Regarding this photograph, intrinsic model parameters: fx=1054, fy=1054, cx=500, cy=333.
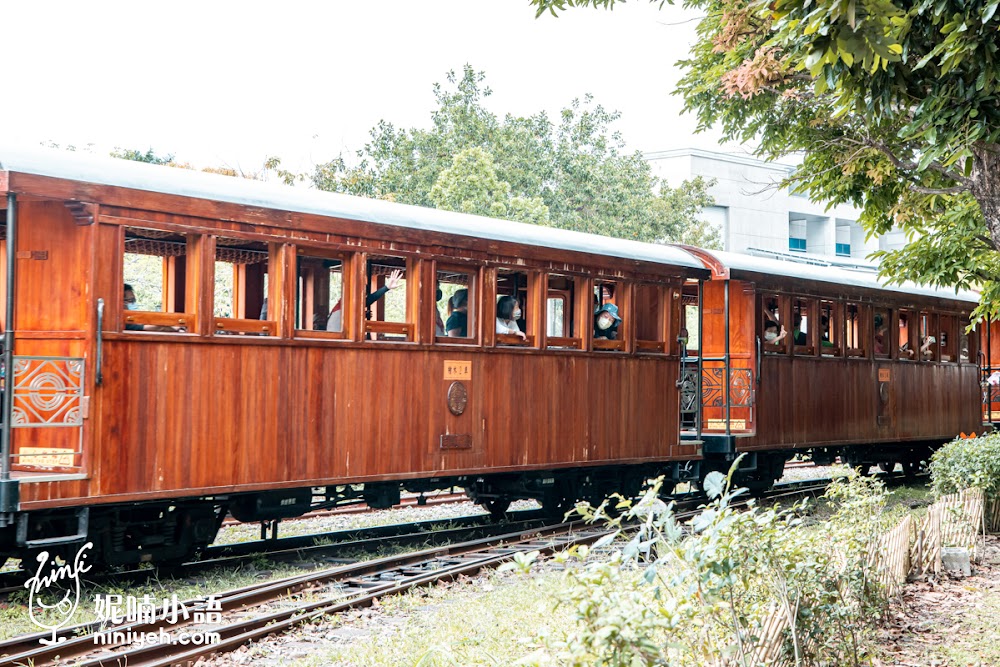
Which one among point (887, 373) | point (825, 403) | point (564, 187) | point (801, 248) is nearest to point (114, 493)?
point (825, 403)

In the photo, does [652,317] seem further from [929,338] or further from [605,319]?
[929,338]

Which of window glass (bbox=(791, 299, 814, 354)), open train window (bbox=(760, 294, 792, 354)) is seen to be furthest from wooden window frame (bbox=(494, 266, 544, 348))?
window glass (bbox=(791, 299, 814, 354))

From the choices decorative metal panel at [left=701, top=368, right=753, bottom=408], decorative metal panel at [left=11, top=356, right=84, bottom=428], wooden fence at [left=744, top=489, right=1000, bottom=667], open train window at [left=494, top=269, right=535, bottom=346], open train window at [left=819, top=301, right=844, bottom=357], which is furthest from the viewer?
open train window at [left=819, top=301, right=844, bottom=357]

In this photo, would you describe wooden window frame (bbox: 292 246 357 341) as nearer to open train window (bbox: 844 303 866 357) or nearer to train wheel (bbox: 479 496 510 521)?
train wheel (bbox: 479 496 510 521)

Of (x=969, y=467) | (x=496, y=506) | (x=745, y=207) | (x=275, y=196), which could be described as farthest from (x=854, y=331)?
(x=745, y=207)

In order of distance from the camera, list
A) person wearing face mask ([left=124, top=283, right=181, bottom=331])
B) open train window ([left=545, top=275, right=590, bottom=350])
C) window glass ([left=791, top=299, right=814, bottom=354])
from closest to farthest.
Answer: person wearing face mask ([left=124, top=283, right=181, bottom=331]), open train window ([left=545, top=275, right=590, bottom=350]), window glass ([left=791, top=299, right=814, bottom=354])

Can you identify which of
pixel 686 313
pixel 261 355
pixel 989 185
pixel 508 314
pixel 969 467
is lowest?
pixel 969 467

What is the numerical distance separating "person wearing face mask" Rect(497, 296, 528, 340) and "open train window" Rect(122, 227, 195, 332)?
3.29 meters

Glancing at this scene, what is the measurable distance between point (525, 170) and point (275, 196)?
2356cm

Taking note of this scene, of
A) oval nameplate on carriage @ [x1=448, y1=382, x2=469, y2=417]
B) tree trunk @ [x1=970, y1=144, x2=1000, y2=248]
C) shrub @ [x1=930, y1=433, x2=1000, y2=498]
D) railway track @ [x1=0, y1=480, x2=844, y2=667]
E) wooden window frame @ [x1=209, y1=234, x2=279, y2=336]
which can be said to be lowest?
railway track @ [x1=0, y1=480, x2=844, y2=667]

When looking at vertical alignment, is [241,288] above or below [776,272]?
below

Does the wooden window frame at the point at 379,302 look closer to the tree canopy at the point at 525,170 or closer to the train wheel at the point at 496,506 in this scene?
the train wheel at the point at 496,506

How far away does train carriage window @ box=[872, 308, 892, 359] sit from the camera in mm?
15953

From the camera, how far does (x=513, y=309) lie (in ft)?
34.6
